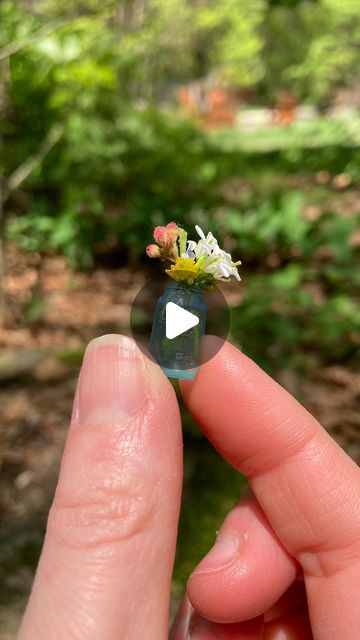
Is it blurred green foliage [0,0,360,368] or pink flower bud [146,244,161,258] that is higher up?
pink flower bud [146,244,161,258]

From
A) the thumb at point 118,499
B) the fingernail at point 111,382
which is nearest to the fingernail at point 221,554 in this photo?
the thumb at point 118,499

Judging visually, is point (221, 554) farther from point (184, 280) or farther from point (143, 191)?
point (143, 191)

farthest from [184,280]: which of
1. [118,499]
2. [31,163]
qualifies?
[31,163]

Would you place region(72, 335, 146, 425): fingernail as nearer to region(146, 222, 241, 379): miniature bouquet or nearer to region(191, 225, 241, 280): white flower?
region(146, 222, 241, 379): miniature bouquet

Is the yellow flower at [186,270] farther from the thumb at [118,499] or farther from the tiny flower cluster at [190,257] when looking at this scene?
the thumb at [118,499]

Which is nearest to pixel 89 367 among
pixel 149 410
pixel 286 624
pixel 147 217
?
pixel 149 410
